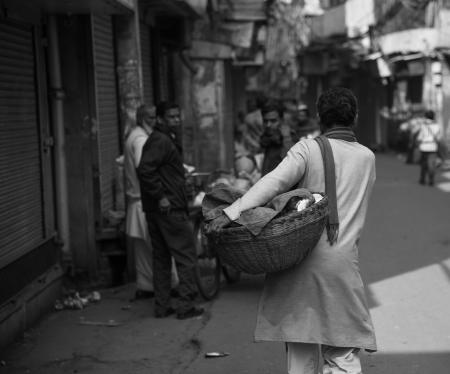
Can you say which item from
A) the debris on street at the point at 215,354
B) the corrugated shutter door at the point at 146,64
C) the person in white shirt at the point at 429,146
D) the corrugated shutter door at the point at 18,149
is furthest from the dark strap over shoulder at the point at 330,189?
the person in white shirt at the point at 429,146

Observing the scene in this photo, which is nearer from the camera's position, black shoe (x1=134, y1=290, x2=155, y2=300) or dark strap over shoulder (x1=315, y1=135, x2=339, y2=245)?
dark strap over shoulder (x1=315, y1=135, x2=339, y2=245)

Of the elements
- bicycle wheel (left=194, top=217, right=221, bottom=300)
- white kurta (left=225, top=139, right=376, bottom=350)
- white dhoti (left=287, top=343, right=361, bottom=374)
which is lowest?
bicycle wheel (left=194, top=217, right=221, bottom=300)

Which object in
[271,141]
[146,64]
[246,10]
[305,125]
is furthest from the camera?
[246,10]

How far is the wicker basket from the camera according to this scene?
379cm

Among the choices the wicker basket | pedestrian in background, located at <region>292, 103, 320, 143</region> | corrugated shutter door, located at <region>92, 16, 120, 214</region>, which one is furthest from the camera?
pedestrian in background, located at <region>292, 103, 320, 143</region>

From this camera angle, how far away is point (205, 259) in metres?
9.06

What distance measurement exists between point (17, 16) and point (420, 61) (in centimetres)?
2329

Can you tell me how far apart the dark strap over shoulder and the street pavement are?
1909mm

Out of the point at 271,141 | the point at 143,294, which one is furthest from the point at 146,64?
the point at 271,141

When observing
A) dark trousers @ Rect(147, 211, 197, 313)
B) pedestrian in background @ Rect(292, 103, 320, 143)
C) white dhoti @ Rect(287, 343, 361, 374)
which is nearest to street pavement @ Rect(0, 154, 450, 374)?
dark trousers @ Rect(147, 211, 197, 313)

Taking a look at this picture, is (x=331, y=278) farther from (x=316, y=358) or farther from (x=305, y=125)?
(x=305, y=125)

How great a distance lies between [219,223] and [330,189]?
562mm

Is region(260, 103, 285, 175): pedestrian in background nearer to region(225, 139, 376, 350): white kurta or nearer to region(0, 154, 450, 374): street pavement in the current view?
region(0, 154, 450, 374): street pavement

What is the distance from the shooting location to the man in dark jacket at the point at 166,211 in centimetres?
706
